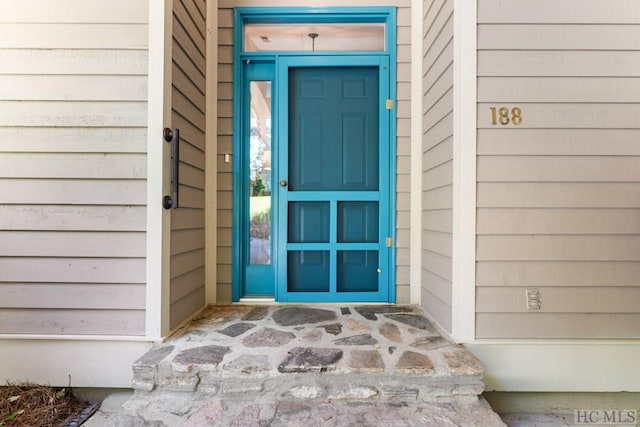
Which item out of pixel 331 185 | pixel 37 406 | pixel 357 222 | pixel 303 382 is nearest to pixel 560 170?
pixel 357 222

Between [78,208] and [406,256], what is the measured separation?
2095 millimetres

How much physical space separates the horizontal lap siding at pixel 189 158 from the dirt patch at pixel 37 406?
63 cm

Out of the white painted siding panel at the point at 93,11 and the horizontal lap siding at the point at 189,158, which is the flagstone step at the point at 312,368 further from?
the white painted siding panel at the point at 93,11

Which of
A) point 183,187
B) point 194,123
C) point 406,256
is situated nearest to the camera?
point 183,187

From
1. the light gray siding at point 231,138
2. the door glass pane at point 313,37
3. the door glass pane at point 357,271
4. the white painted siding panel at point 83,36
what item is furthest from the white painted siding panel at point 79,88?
the door glass pane at point 357,271

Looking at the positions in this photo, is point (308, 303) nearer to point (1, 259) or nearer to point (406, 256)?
point (406, 256)

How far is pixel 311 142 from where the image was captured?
252 cm

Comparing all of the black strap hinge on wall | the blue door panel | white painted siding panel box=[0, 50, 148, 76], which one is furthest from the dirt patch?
the blue door panel

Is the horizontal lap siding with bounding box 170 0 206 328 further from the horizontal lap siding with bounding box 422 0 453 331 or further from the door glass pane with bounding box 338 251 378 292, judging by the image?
the horizontal lap siding with bounding box 422 0 453 331

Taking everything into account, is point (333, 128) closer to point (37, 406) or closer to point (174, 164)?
point (174, 164)

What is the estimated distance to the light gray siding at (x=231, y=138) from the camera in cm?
246

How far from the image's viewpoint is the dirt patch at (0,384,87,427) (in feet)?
5.24

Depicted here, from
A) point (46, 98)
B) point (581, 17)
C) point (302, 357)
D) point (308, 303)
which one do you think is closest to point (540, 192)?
point (581, 17)

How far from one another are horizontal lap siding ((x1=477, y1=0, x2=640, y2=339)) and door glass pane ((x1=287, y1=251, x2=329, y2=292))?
1137 mm
